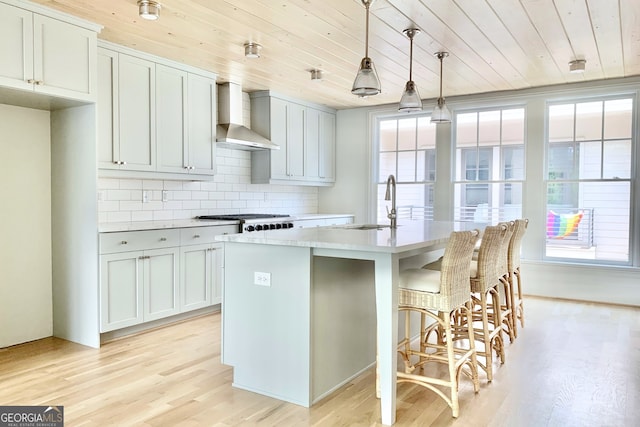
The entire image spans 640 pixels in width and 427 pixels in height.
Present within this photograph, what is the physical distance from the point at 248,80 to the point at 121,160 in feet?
6.13

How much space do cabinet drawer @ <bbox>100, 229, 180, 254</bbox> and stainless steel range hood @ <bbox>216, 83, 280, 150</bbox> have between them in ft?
4.46

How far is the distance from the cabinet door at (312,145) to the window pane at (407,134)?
116cm

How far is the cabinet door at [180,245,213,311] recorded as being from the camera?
172 inches

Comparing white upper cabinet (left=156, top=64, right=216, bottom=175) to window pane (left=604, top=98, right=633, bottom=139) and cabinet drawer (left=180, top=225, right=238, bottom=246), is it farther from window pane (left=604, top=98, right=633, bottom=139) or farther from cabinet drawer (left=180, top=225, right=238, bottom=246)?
window pane (left=604, top=98, right=633, bottom=139)

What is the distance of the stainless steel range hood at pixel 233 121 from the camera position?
521 centimetres

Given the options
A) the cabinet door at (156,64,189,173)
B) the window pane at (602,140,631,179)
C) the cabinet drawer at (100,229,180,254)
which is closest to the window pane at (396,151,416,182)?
the window pane at (602,140,631,179)

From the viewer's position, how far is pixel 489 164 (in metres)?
6.03

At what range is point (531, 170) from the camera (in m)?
5.73

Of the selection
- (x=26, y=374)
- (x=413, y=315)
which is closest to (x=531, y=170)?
(x=413, y=315)

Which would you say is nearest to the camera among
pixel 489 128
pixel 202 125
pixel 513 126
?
pixel 202 125

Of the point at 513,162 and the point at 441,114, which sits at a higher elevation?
the point at 441,114

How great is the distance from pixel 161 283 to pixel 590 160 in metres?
4.85

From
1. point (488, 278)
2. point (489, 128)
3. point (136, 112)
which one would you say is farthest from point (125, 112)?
point (489, 128)

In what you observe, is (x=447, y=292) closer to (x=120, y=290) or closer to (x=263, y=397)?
(x=263, y=397)
